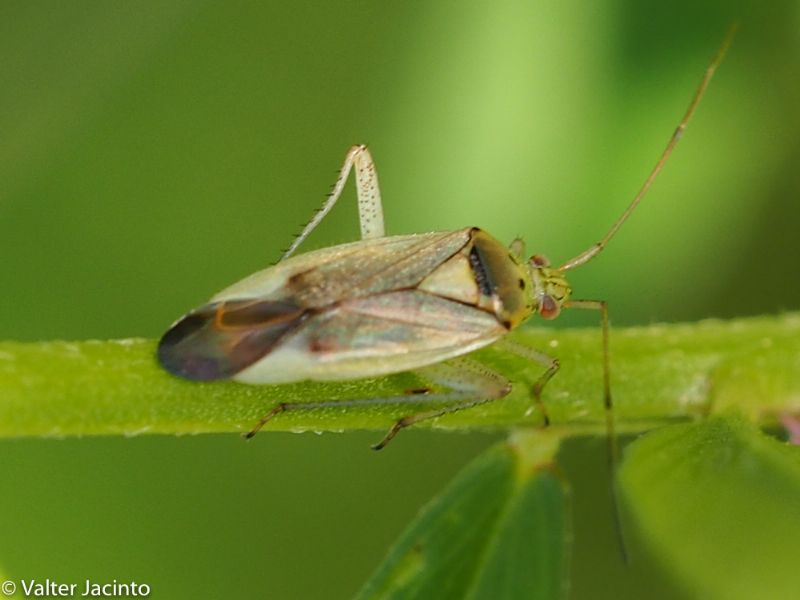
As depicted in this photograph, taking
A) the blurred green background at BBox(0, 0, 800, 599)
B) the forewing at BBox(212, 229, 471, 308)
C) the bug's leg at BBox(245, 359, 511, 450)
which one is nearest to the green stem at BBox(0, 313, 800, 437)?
the bug's leg at BBox(245, 359, 511, 450)

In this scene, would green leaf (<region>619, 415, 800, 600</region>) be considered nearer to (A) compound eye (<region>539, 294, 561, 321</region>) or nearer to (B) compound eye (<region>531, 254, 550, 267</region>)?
(A) compound eye (<region>539, 294, 561, 321</region>)

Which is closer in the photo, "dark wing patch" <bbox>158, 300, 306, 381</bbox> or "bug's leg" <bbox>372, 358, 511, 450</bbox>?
"dark wing patch" <bbox>158, 300, 306, 381</bbox>

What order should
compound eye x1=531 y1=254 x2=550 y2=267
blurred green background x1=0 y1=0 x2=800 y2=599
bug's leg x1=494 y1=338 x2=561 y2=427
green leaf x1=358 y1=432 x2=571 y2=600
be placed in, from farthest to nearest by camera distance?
blurred green background x1=0 y1=0 x2=800 y2=599 → compound eye x1=531 y1=254 x2=550 y2=267 → bug's leg x1=494 y1=338 x2=561 y2=427 → green leaf x1=358 y1=432 x2=571 y2=600

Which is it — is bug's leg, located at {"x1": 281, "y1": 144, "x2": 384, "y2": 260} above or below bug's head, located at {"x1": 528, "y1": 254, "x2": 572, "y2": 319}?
above

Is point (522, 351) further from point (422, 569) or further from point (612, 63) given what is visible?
point (612, 63)

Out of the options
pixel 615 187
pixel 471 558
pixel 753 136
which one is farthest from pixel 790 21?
pixel 471 558

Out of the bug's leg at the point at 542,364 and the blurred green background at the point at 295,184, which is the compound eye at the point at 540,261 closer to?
the blurred green background at the point at 295,184

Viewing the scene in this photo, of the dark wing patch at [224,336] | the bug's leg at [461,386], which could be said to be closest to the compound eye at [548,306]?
the bug's leg at [461,386]
